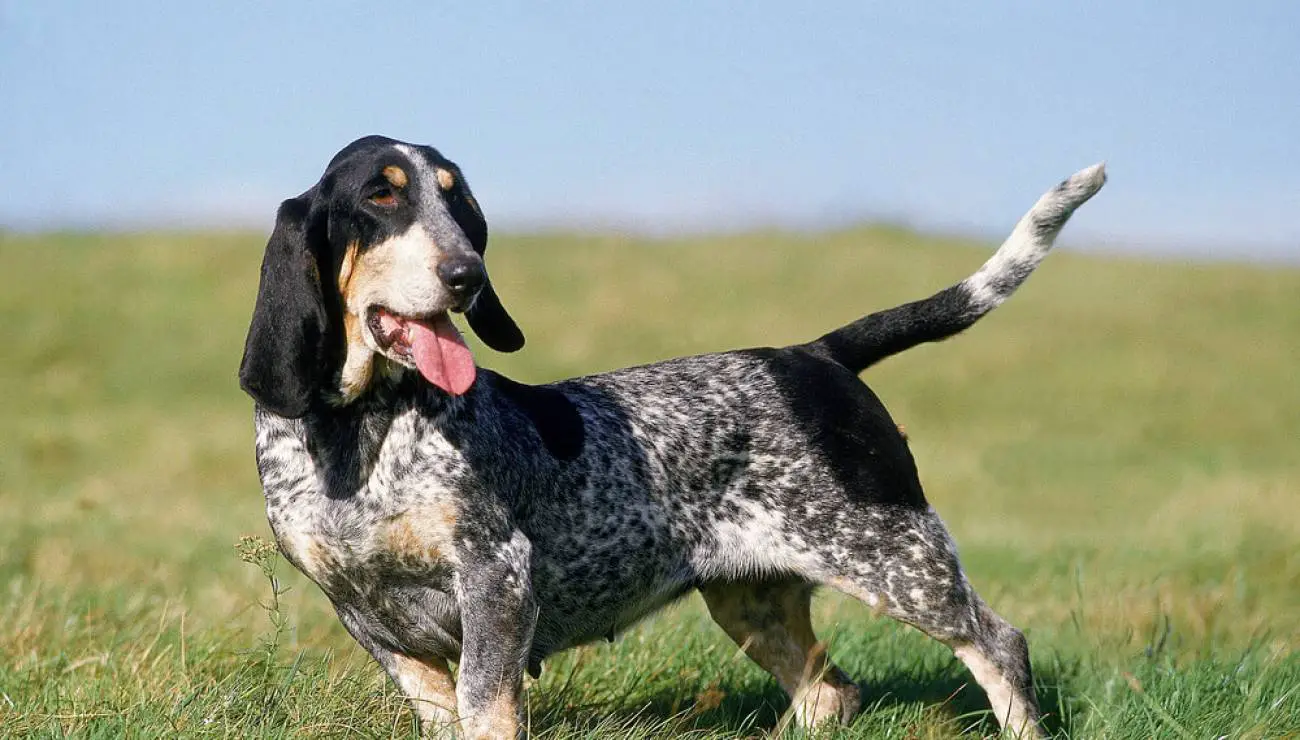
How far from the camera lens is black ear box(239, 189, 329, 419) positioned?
474 centimetres

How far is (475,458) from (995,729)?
106 inches

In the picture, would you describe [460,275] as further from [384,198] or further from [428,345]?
[384,198]

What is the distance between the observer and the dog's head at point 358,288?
463cm

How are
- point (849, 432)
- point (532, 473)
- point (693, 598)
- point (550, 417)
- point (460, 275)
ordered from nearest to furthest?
point (460, 275)
point (532, 473)
point (550, 417)
point (849, 432)
point (693, 598)

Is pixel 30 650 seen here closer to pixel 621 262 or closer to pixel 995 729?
pixel 995 729

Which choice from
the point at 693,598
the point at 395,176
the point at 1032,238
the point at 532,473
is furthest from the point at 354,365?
the point at 693,598

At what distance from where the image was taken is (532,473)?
5.28 m

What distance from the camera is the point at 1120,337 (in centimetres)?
2714

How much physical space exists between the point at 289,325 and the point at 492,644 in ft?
4.10

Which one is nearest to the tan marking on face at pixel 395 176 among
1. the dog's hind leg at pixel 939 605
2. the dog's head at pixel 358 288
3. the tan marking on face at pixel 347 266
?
the dog's head at pixel 358 288

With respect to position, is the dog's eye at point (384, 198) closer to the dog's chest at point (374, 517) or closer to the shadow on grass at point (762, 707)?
the dog's chest at point (374, 517)

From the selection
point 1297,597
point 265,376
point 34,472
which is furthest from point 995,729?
point 34,472

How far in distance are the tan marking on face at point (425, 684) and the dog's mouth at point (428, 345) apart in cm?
119

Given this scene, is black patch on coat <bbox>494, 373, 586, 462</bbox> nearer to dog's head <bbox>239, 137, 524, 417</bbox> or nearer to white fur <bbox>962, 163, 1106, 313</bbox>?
dog's head <bbox>239, 137, 524, 417</bbox>
